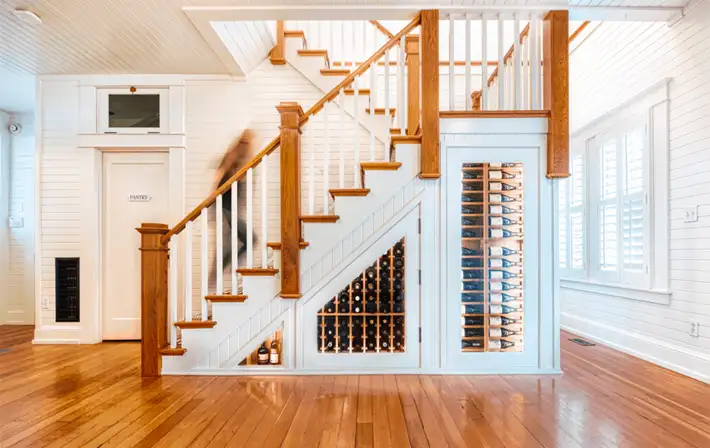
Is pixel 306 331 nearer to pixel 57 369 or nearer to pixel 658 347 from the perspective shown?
pixel 57 369

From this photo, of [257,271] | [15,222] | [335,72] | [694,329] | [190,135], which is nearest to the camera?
[694,329]

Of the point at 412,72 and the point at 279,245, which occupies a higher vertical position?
the point at 412,72

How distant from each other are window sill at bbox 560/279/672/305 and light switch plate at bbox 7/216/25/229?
298 inches

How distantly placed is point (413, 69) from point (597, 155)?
235cm

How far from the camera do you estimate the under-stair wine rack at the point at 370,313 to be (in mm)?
3506

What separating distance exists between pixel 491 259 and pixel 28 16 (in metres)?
4.44

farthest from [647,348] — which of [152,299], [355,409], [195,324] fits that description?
[152,299]

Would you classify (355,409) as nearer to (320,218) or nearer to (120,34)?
(320,218)

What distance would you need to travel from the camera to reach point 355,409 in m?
2.74

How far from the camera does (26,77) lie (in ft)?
16.0

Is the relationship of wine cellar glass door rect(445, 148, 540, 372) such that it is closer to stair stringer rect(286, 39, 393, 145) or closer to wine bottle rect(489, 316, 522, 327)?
wine bottle rect(489, 316, 522, 327)

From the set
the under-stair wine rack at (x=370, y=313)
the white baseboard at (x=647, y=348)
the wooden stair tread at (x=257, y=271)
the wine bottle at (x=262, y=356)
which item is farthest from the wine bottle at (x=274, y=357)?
the white baseboard at (x=647, y=348)

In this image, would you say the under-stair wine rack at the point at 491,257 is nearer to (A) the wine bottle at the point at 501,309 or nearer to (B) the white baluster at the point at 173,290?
(A) the wine bottle at the point at 501,309

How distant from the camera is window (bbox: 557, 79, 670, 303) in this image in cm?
381
